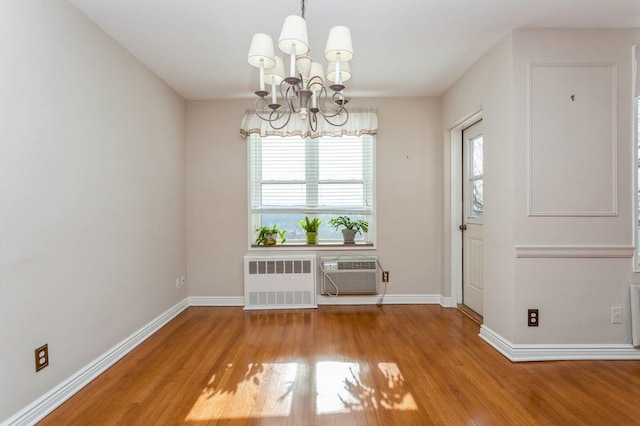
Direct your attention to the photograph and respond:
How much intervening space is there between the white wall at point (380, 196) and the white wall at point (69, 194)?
763mm

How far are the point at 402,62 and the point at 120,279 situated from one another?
3.07 m

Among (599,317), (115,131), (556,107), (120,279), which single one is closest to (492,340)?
(599,317)

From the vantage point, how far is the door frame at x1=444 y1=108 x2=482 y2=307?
3.76m

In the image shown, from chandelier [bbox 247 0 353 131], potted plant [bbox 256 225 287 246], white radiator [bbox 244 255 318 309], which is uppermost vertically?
chandelier [bbox 247 0 353 131]

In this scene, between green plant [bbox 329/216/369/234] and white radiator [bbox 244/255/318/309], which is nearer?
white radiator [bbox 244/255/318/309]

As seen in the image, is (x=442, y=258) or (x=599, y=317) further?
(x=442, y=258)

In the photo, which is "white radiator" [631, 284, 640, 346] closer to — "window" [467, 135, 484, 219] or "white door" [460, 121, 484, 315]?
"white door" [460, 121, 484, 315]

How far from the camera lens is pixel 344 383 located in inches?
85.1

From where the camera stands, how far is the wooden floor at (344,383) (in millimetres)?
1827

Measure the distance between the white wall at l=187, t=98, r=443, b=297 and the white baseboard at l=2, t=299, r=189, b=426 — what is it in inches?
40.2

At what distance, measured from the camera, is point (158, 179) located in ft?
10.6

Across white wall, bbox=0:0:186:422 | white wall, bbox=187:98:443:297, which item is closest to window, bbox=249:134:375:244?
white wall, bbox=187:98:443:297

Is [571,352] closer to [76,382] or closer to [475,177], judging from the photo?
[475,177]

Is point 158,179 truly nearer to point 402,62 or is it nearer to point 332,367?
point 332,367
